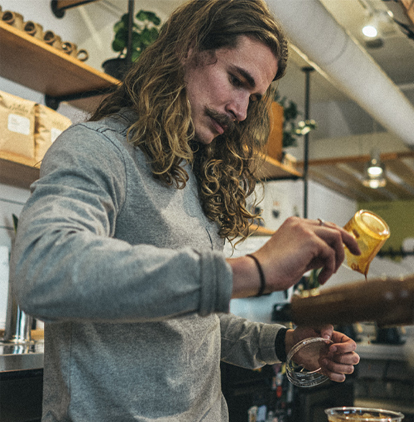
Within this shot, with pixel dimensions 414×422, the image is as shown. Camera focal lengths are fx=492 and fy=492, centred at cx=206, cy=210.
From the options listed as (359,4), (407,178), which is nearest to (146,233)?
(359,4)

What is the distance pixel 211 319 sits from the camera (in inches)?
39.6

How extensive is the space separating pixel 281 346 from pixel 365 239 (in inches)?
15.1

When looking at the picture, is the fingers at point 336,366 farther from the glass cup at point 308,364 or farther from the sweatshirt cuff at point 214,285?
the sweatshirt cuff at point 214,285

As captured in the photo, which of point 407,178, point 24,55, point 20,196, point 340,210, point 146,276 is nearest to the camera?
point 146,276

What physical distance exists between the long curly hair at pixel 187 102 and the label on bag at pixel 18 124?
0.89 m

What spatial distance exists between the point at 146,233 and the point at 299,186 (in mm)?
4473

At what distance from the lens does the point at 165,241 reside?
33.8 inches

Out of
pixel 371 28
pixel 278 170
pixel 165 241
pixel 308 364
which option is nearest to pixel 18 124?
pixel 165 241

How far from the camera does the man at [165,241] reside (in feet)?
1.76

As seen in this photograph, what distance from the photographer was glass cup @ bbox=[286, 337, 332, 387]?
33.9 inches

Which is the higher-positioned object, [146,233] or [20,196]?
[20,196]

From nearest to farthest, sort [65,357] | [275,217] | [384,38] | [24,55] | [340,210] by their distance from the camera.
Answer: [65,357] < [24,55] < [384,38] < [275,217] < [340,210]

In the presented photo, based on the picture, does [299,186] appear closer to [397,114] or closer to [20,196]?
[397,114]

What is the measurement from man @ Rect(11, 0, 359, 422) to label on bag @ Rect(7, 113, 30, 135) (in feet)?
2.95
